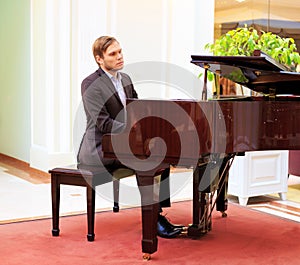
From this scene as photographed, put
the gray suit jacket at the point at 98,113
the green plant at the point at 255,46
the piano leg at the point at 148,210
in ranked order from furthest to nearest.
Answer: the green plant at the point at 255,46 < the gray suit jacket at the point at 98,113 < the piano leg at the point at 148,210

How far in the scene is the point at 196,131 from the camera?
2801 millimetres

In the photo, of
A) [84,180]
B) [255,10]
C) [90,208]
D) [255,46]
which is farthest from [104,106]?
[255,10]

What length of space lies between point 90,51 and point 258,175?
2345mm

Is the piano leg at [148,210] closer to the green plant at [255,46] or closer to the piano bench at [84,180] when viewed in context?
the piano bench at [84,180]

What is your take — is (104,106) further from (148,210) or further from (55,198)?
(148,210)

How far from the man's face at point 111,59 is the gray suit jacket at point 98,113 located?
6cm

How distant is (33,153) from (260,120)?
3761 millimetres

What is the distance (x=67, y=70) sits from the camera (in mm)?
Result: 5816

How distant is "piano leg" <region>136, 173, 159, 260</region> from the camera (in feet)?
9.62

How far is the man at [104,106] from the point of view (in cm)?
345

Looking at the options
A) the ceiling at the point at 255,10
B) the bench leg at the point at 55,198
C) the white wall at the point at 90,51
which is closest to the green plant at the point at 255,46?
the bench leg at the point at 55,198

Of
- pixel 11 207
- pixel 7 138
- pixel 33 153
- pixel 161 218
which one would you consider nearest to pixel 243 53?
pixel 161 218

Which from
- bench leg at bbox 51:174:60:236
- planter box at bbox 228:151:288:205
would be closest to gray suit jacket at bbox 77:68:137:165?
bench leg at bbox 51:174:60:236

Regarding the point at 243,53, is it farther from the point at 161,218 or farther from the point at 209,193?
the point at 161,218
